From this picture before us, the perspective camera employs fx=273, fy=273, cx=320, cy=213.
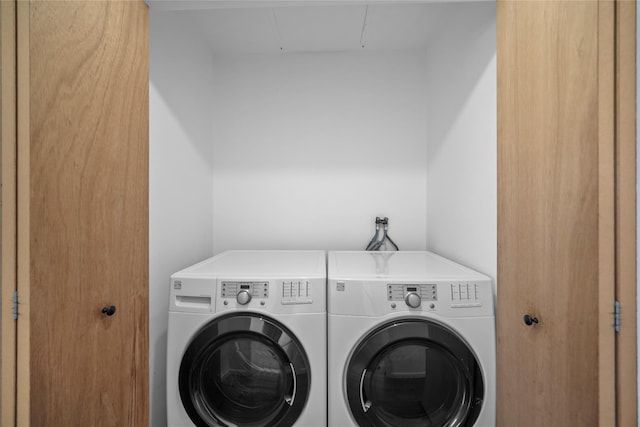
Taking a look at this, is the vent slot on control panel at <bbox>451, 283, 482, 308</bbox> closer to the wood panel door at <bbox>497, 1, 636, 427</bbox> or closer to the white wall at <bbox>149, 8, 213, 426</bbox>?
the wood panel door at <bbox>497, 1, 636, 427</bbox>

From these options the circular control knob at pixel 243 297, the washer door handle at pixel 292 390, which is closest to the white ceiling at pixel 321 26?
the circular control knob at pixel 243 297

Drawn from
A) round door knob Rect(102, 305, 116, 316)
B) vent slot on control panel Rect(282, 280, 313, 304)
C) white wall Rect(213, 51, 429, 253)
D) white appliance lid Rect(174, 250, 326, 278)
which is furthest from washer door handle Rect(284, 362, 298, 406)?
white wall Rect(213, 51, 429, 253)

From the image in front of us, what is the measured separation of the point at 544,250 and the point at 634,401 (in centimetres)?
37

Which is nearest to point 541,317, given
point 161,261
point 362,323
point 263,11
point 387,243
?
point 362,323

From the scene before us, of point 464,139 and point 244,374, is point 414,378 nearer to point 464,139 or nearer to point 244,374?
point 244,374

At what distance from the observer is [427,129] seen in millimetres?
1908

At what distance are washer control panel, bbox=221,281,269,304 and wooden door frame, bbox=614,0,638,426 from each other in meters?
1.05

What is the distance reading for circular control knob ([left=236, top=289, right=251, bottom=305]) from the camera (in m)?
1.12

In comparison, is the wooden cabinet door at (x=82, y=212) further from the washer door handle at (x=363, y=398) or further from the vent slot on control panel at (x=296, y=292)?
the washer door handle at (x=363, y=398)

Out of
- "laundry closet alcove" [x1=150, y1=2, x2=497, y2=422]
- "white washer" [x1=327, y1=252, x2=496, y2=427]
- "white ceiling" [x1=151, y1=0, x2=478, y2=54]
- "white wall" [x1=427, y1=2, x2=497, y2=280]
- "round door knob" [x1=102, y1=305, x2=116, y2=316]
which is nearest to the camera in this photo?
"round door knob" [x1=102, y1=305, x2=116, y2=316]

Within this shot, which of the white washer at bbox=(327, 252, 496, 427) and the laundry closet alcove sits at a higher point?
the laundry closet alcove

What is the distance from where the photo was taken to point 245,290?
3.73 ft

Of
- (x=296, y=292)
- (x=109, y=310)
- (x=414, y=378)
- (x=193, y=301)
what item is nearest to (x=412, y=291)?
(x=414, y=378)

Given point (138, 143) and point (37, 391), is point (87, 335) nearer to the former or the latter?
point (37, 391)
